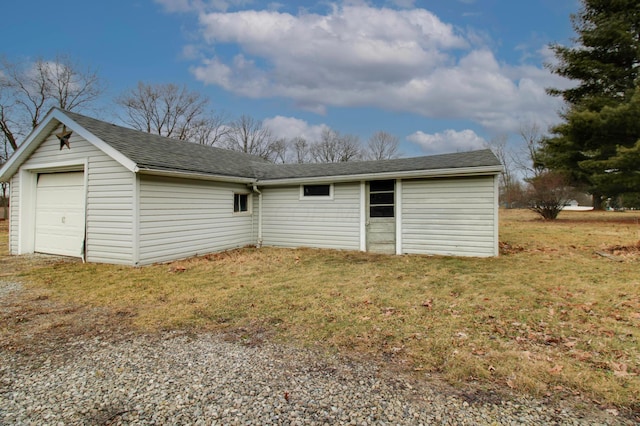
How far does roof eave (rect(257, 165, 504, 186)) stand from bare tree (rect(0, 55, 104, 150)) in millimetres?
21177

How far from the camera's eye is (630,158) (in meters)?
15.3

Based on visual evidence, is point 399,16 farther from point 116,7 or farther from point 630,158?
point 630,158

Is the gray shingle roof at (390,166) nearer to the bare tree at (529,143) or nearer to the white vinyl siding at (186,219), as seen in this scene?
the white vinyl siding at (186,219)

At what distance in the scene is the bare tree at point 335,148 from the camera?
37031mm

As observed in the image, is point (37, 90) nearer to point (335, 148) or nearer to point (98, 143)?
point (98, 143)

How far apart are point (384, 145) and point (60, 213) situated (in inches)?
1270

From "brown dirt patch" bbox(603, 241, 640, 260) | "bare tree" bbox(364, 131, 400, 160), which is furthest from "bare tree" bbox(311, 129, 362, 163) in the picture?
"brown dirt patch" bbox(603, 241, 640, 260)

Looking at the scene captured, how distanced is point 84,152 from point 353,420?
8.80 m

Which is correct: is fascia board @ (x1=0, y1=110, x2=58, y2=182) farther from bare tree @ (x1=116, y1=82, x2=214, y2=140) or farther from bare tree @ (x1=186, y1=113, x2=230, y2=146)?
bare tree @ (x1=186, y1=113, x2=230, y2=146)

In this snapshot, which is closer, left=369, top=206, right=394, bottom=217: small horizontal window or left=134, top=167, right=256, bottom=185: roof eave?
left=134, top=167, right=256, bottom=185: roof eave

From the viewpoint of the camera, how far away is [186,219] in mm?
8469

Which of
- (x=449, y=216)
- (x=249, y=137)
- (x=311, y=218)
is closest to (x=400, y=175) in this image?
(x=449, y=216)

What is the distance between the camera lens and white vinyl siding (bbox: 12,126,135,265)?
7.25m

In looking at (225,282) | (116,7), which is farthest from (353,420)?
(116,7)
